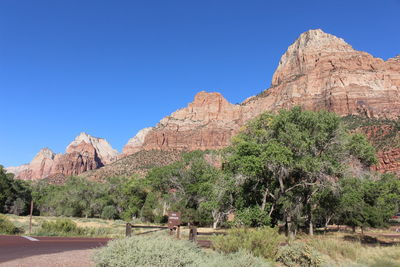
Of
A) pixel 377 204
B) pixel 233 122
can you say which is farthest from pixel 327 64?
pixel 377 204

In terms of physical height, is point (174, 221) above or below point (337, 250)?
above

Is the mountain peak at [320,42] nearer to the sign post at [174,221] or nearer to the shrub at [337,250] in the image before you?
the shrub at [337,250]

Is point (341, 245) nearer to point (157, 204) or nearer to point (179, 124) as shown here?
point (157, 204)

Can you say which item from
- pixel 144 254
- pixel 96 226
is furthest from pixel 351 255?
pixel 96 226

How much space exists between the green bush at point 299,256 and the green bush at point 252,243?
1.39 ft

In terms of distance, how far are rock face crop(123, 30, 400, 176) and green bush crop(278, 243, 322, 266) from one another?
385ft

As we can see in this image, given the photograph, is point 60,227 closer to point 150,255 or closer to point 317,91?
point 150,255

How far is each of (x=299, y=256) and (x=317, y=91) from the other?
14797 centimetres

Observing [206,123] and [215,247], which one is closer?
[215,247]

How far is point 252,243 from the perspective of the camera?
34.7ft

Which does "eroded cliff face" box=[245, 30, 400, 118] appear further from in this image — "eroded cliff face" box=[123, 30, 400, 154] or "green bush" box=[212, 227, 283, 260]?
"green bush" box=[212, 227, 283, 260]

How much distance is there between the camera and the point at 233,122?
628 feet

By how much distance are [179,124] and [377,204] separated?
533 feet

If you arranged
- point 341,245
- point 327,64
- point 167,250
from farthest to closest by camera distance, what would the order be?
point 327,64, point 341,245, point 167,250
